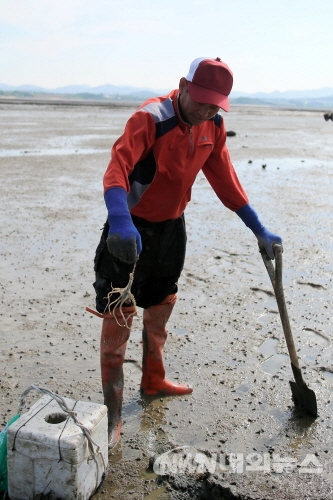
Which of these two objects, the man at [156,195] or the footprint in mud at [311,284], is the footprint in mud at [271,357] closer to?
the man at [156,195]

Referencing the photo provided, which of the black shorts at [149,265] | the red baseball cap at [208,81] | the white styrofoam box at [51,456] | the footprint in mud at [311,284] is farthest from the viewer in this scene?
the footprint in mud at [311,284]

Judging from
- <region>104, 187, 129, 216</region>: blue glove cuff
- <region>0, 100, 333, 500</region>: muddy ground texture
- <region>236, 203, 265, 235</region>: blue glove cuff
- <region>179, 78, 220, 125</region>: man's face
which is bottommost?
<region>0, 100, 333, 500</region>: muddy ground texture

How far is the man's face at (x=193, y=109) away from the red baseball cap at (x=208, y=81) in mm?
44

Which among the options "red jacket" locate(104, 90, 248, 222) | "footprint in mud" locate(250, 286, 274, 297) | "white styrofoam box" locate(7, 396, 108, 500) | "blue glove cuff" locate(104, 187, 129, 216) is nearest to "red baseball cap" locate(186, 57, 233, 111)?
"red jacket" locate(104, 90, 248, 222)

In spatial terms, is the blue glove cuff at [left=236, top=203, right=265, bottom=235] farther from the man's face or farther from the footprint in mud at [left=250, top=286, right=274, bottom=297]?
the footprint in mud at [left=250, top=286, right=274, bottom=297]

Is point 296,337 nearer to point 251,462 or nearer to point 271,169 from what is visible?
point 251,462

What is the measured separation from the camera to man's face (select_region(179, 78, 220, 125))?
298cm

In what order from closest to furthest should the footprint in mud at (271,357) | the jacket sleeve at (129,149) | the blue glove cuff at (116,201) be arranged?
1. the blue glove cuff at (116,201)
2. the jacket sleeve at (129,149)
3. the footprint in mud at (271,357)

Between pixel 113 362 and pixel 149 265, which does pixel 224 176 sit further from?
pixel 113 362

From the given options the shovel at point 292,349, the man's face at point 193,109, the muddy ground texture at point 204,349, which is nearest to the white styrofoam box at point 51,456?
the muddy ground texture at point 204,349

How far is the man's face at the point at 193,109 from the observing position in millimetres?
2984

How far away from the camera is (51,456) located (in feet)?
8.14

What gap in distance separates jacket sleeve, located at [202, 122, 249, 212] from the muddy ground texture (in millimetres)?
1274

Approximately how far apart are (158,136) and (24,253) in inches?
150
